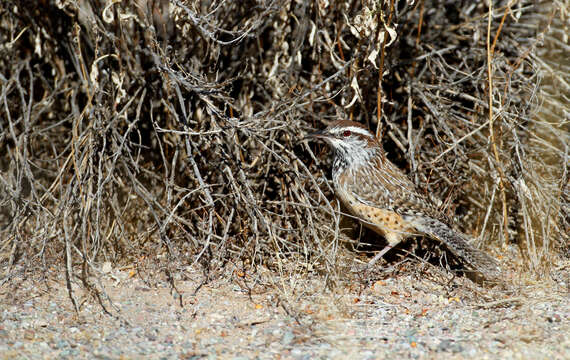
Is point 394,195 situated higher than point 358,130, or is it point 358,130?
point 358,130

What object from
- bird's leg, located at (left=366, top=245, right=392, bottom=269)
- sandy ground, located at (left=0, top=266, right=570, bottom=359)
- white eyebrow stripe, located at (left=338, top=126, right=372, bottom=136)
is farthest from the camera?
white eyebrow stripe, located at (left=338, top=126, right=372, bottom=136)

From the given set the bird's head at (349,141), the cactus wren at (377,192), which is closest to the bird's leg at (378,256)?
the cactus wren at (377,192)

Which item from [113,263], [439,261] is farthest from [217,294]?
[439,261]

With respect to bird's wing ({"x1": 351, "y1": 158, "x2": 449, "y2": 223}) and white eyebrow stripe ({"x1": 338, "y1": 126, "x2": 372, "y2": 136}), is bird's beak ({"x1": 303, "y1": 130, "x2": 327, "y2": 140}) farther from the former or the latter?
bird's wing ({"x1": 351, "y1": 158, "x2": 449, "y2": 223})

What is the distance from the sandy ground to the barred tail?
13 cm

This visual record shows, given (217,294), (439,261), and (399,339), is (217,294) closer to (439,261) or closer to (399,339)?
(399,339)

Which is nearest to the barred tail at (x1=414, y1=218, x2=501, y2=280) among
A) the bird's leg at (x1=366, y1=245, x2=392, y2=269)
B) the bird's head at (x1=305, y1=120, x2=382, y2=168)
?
the bird's leg at (x1=366, y1=245, x2=392, y2=269)

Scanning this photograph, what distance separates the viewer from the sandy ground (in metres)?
3.10

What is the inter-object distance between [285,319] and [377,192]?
1.30 m

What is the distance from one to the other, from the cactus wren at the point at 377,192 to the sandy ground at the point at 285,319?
0.36 meters

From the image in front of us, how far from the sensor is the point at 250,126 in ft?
13.3

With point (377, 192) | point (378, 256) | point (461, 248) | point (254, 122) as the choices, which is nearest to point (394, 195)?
point (377, 192)

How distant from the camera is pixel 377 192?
4391 mm

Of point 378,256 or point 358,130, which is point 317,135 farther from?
point 378,256
